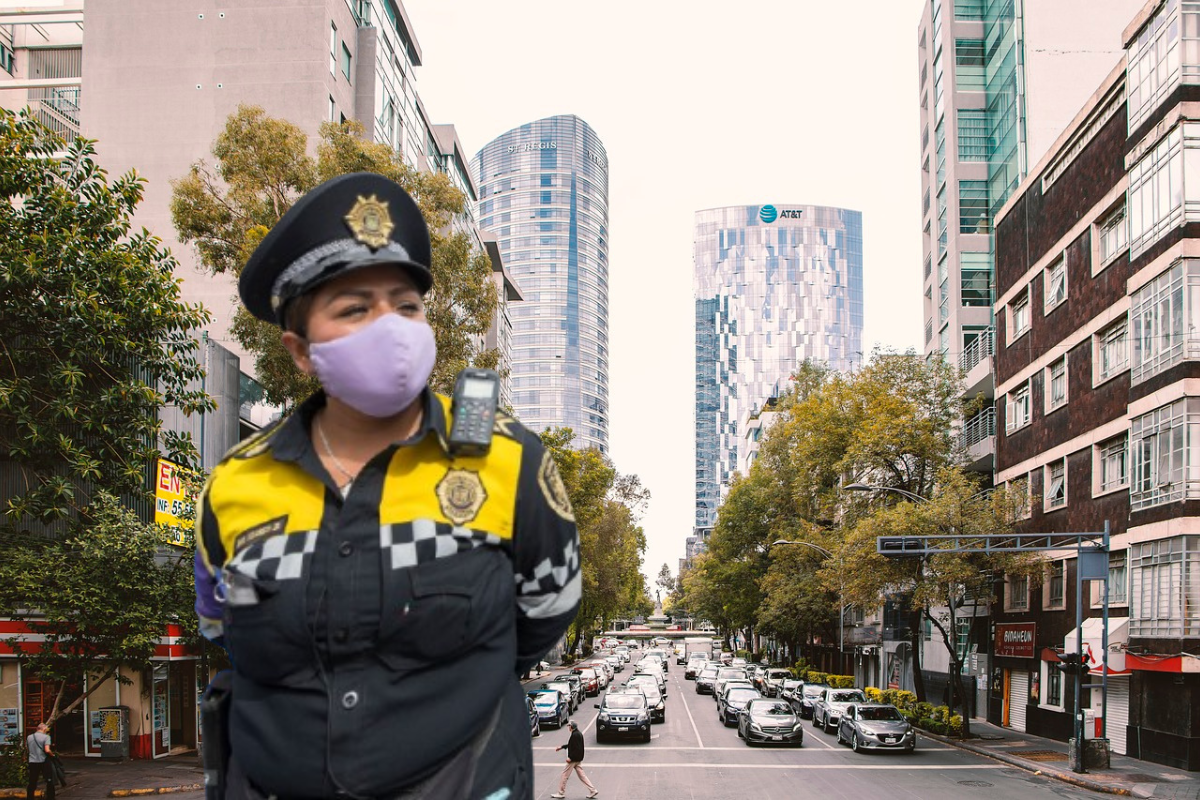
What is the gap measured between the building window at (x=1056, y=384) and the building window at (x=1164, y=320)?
17.7ft

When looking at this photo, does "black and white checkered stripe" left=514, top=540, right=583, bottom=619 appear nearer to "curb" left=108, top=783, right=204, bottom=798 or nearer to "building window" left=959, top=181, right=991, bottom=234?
"curb" left=108, top=783, right=204, bottom=798

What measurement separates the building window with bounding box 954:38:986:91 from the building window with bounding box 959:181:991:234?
5.30m

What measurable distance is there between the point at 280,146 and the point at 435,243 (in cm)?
427

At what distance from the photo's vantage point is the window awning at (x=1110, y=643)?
26500mm

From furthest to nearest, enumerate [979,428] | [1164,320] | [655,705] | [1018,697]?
[979,428] < [655,705] < [1018,697] < [1164,320]

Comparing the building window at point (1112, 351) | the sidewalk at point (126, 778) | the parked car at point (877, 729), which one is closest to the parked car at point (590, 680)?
the parked car at point (877, 729)

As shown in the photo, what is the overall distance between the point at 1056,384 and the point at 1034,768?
12985mm

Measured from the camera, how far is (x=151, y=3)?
4172 cm

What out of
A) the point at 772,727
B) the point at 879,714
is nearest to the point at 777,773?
the point at 772,727

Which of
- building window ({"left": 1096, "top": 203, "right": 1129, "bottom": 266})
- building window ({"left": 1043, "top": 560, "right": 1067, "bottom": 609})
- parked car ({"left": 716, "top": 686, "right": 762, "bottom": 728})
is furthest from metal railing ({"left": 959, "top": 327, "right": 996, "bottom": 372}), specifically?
parked car ({"left": 716, "top": 686, "right": 762, "bottom": 728})

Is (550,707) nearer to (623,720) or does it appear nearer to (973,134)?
(623,720)

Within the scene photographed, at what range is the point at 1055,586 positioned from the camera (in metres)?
34.3

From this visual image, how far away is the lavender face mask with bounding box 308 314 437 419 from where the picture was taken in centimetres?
214

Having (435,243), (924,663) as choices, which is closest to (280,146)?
(435,243)
